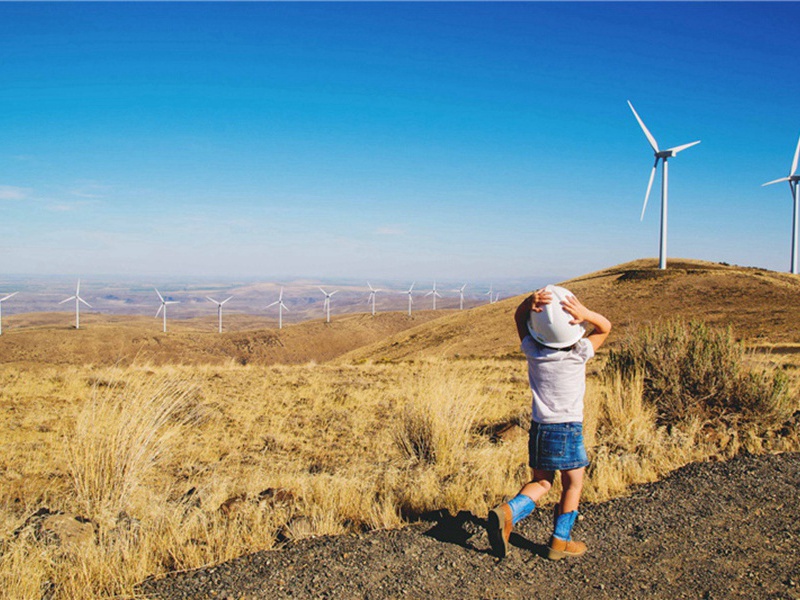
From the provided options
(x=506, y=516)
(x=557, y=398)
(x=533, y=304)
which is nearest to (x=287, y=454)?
(x=506, y=516)

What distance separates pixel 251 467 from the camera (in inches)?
325

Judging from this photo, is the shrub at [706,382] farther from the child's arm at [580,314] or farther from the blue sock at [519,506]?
the blue sock at [519,506]

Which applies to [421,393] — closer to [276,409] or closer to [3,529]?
[3,529]

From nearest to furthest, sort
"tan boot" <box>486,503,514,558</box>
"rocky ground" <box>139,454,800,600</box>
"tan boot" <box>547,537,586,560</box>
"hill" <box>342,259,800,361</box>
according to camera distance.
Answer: "rocky ground" <box>139,454,800,600</box> → "tan boot" <box>486,503,514,558</box> → "tan boot" <box>547,537,586,560</box> → "hill" <box>342,259,800,361</box>

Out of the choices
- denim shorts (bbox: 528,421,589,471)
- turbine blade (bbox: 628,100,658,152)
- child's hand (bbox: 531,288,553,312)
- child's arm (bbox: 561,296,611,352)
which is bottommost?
denim shorts (bbox: 528,421,589,471)

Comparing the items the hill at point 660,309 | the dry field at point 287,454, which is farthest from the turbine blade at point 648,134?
the dry field at point 287,454

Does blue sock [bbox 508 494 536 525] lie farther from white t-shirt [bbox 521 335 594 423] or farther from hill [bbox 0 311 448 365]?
hill [bbox 0 311 448 365]

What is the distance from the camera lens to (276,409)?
42.6 ft

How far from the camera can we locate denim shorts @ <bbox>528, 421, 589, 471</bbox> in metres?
4.44

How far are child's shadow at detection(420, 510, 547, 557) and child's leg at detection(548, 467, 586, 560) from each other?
11cm

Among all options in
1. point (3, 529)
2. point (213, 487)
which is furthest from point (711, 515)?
point (3, 529)

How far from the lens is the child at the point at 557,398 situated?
4.26 metres

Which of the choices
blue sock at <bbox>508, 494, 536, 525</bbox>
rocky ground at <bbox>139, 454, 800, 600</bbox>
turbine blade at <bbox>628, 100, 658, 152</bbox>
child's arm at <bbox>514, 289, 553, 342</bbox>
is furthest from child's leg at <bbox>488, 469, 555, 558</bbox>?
turbine blade at <bbox>628, 100, 658, 152</bbox>

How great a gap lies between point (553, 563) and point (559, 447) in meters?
0.83
